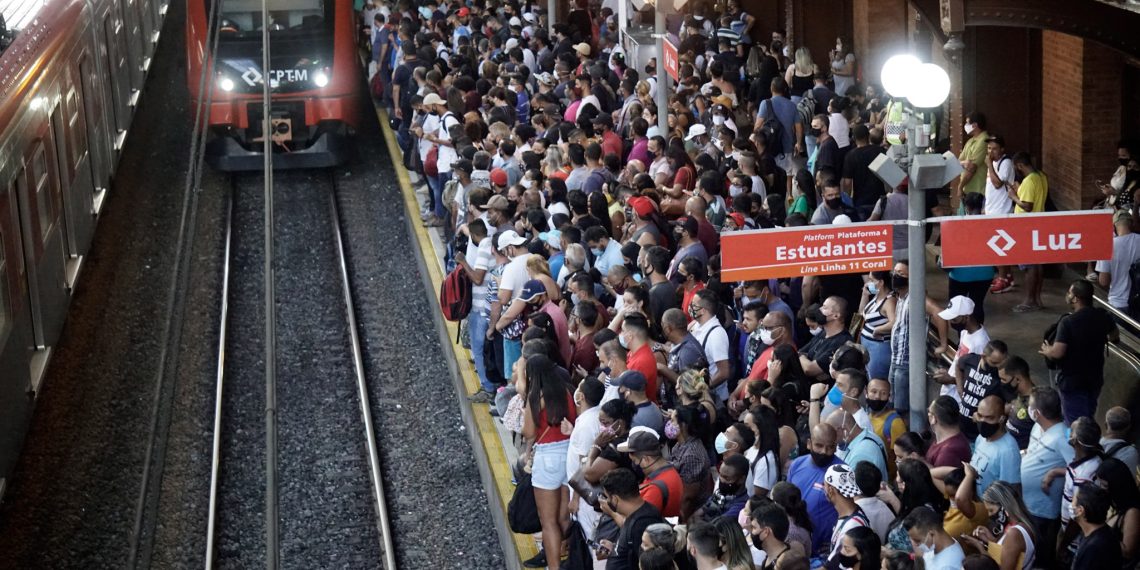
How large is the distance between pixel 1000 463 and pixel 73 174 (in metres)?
8.90

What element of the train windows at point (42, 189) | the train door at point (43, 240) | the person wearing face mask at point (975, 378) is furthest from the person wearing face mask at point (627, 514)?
the train windows at point (42, 189)

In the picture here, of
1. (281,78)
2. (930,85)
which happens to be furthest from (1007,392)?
(281,78)

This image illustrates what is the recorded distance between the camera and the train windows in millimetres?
12219

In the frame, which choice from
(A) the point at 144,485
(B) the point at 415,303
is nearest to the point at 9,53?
(A) the point at 144,485

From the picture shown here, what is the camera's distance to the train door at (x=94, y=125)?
15.6 meters

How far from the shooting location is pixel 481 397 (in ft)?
44.0

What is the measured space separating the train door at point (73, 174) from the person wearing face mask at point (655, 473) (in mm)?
6688

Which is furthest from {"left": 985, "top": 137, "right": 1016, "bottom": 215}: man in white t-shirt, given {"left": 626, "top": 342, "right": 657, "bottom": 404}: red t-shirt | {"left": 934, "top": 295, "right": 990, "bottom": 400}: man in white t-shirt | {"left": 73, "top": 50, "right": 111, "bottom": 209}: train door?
{"left": 73, "top": 50, "right": 111, "bottom": 209}: train door

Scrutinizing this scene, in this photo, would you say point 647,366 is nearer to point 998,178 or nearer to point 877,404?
point 877,404

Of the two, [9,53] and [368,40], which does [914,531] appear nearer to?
[9,53]

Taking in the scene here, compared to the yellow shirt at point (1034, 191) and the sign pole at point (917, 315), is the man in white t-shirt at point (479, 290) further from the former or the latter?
the yellow shirt at point (1034, 191)

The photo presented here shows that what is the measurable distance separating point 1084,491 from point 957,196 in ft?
29.8

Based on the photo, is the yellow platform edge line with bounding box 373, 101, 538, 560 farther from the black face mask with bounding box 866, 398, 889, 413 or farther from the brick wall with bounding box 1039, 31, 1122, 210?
the brick wall with bounding box 1039, 31, 1122, 210

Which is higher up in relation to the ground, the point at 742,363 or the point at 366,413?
the point at 742,363
